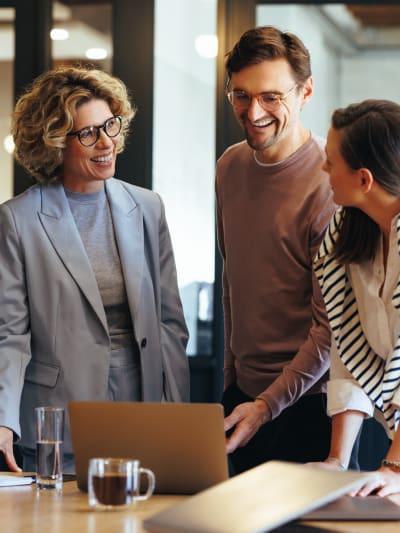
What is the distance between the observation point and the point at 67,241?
3041 mm

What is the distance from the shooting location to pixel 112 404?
2039mm

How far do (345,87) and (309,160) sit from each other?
1.67 m

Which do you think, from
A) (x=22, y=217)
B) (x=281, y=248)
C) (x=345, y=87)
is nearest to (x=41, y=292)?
(x=22, y=217)

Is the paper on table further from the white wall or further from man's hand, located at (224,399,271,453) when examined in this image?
the white wall

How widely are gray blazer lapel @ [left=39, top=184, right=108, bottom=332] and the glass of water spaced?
2.67ft

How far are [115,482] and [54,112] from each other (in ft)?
4.86

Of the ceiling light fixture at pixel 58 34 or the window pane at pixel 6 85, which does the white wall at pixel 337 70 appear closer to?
the ceiling light fixture at pixel 58 34

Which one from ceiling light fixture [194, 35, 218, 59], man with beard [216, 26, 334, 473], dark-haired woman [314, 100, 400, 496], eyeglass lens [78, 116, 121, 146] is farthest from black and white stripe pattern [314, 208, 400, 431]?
ceiling light fixture [194, 35, 218, 59]

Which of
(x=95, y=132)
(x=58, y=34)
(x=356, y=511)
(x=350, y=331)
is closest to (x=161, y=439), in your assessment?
(x=356, y=511)

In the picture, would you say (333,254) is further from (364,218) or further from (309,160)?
(309,160)

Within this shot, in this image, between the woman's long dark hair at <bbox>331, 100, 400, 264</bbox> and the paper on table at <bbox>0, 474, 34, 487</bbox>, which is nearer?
the paper on table at <bbox>0, 474, 34, 487</bbox>

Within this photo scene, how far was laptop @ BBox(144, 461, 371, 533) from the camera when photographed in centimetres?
153

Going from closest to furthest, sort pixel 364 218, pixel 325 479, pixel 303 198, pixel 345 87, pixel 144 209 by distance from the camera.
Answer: pixel 325 479
pixel 364 218
pixel 303 198
pixel 144 209
pixel 345 87

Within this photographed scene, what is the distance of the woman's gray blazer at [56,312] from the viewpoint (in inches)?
117
